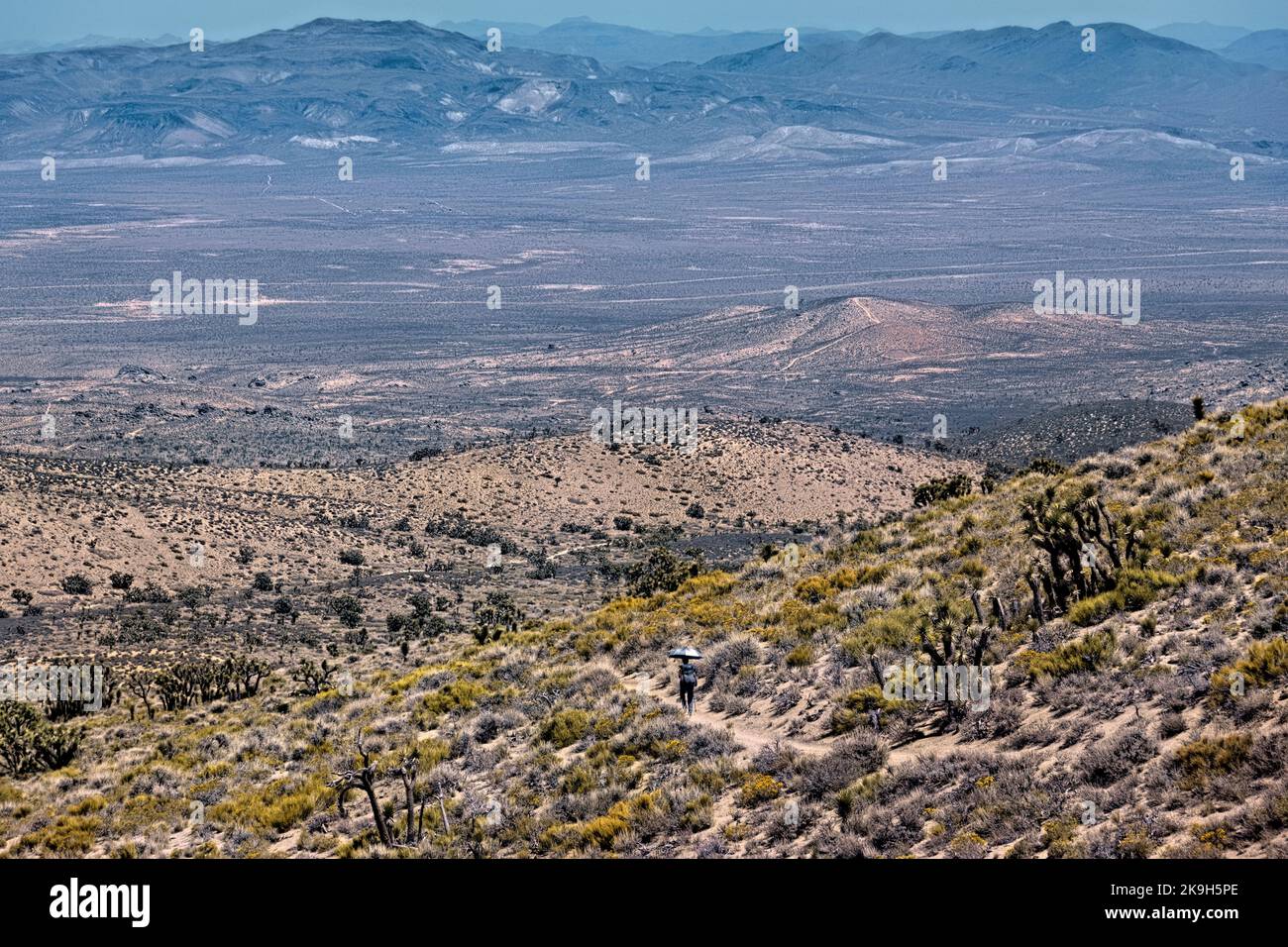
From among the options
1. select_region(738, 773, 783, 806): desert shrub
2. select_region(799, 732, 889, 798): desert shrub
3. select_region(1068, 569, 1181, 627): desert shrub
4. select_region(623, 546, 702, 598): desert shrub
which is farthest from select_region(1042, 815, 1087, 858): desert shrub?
select_region(623, 546, 702, 598): desert shrub

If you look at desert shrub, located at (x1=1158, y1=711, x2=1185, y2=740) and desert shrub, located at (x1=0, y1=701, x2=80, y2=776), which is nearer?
desert shrub, located at (x1=1158, y1=711, x2=1185, y2=740)

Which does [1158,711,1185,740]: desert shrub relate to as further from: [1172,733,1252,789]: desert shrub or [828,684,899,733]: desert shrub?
[828,684,899,733]: desert shrub

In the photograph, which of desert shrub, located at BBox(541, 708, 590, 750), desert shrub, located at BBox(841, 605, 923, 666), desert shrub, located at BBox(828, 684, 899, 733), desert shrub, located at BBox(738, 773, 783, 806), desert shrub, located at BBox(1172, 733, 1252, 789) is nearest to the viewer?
desert shrub, located at BBox(1172, 733, 1252, 789)

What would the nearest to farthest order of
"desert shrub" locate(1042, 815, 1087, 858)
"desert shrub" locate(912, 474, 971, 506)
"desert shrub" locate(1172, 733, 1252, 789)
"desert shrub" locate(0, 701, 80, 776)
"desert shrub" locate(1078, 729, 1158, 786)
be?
"desert shrub" locate(1042, 815, 1087, 858) < "desert shrub" locate(1172, 733, 1252, 789) < "desert shrub" locate(1078, 729, 1158, 786) < "desert shrub" locate(0, 701, 80, 776) < "desert shrub" locate(912, 474, 971, 506)

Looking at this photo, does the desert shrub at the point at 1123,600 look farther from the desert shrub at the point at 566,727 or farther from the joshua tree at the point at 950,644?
the desert shrub at the point at 566,727

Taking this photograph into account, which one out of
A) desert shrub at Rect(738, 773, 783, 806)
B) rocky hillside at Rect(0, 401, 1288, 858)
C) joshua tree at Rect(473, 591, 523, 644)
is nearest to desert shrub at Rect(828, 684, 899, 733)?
rocky hillside at Rect(0, 401, 1288, 858)

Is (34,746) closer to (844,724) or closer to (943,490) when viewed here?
(844,724)

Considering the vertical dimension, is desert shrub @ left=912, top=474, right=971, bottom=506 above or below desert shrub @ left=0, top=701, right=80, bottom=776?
above

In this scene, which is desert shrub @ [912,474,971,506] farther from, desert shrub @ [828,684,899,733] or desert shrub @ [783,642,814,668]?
desert shrub @ [828,684,899,733]

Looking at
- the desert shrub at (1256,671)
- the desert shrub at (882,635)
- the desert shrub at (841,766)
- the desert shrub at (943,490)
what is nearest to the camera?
the desert shrub at (1256,671)

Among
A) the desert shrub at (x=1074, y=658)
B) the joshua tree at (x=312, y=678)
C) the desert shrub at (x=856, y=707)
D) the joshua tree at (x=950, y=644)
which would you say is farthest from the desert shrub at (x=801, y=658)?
the joshua tree at (x=312, y=678)

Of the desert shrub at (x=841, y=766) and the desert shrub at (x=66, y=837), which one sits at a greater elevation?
the desert shrub at (x=841, y=766)

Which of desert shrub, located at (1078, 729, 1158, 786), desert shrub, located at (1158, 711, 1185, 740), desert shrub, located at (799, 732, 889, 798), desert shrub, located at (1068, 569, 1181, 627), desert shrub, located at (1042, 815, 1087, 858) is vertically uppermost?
desert shrub, located at (1068, 569, 1181, 627)

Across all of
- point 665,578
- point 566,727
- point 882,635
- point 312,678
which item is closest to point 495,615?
point 665,578
